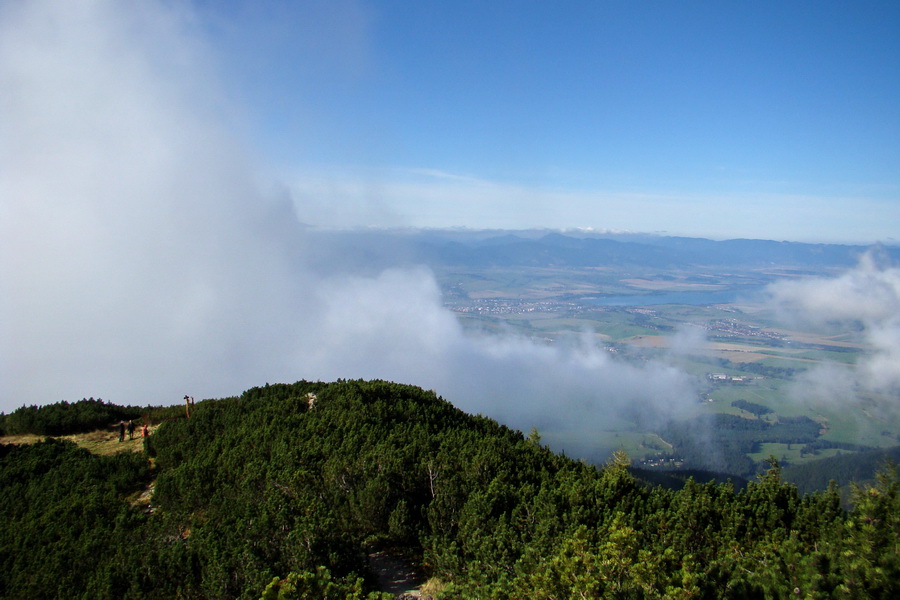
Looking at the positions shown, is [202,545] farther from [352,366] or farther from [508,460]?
[352,366]

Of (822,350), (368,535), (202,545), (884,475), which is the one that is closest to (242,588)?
(202,545)

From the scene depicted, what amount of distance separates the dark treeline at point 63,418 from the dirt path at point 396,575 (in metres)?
14.1

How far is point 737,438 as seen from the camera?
10231 cm

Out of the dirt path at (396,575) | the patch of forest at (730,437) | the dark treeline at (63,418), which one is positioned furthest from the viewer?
the patch of forest at (730,437)

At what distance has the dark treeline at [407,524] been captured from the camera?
6.86 metres

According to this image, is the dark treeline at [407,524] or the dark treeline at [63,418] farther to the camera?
the dark treeline at [63,418]

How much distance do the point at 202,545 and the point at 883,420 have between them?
162 metres

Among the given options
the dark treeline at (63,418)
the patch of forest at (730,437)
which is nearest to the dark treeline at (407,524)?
the dark treeline at (63,418)

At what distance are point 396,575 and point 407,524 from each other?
1.08 meters

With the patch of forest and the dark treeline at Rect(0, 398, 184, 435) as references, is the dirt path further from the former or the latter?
the patch of forest

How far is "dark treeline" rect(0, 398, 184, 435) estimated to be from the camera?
67.3 feet

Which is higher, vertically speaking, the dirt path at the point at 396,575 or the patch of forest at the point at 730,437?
the dirt path at the point at 396,575

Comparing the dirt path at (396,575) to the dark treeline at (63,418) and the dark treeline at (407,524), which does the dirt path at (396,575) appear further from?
the dark treeline at (63,418)

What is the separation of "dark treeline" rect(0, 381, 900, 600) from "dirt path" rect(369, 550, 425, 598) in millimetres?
357
